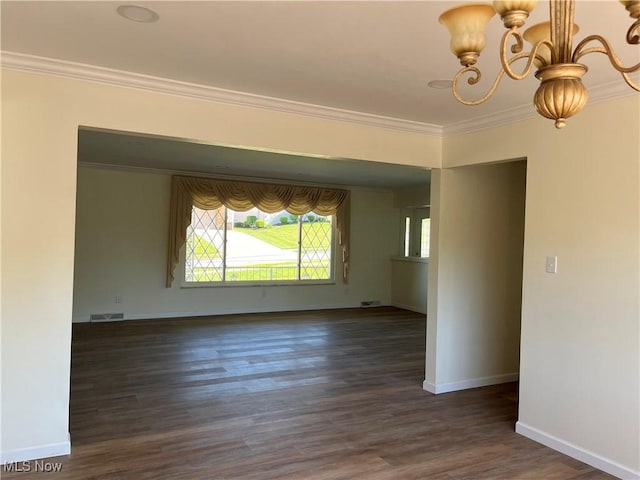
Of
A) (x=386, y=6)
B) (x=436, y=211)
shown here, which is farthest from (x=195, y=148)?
(x=386, y=6)

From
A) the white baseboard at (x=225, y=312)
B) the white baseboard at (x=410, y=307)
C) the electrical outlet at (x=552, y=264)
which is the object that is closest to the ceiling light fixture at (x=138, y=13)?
the electrical outlet at (x=552, y=264)

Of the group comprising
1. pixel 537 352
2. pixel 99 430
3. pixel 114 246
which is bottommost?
pixel 99 430

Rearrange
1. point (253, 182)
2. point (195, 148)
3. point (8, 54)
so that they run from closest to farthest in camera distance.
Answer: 1. point (8, 54)
2. point (195, 148)
3. point (253, 182)

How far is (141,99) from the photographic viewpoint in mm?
3076

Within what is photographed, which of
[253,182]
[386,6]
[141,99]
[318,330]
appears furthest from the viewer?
[253,182]

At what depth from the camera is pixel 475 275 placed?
4492 mm

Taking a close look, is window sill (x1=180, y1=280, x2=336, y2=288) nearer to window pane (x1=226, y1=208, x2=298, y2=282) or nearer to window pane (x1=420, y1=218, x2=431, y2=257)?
window pane (x1=226, y1=208, x2=298, y2=282)

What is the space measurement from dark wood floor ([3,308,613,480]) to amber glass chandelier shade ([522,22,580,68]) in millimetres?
2336

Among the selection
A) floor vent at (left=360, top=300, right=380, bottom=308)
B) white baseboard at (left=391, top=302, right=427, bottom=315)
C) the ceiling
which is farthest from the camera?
floor vent at (left=360, top=300, right=380, bottom=308)

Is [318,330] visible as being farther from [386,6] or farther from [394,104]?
[386,6]

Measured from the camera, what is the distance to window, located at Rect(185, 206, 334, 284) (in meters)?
8.12

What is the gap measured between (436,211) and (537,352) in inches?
57.3

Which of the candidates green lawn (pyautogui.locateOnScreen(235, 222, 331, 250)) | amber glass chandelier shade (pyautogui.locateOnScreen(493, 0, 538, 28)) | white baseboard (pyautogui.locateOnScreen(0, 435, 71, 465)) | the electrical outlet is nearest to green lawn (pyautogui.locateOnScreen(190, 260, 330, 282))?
green lawn (pyautogui.locateOnScreen(235, 222, 331, 250))

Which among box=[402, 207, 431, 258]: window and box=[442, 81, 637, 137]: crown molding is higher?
box=[442, 81, 637, 137]: crown molding
